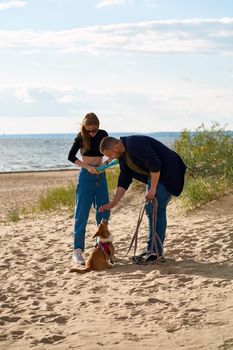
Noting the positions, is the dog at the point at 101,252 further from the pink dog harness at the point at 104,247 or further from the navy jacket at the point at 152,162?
the navy jacket at the point at 152,162

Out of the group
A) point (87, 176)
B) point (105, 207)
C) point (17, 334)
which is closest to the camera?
point (17, 334)

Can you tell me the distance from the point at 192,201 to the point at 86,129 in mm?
4082

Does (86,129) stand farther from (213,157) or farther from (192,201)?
(213,157)

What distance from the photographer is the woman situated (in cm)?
754

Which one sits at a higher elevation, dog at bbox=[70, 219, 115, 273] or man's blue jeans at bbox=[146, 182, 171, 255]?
man's blue jeans at bbox=[146, 182, 171, 255]

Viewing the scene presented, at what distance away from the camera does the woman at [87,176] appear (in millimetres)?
7535

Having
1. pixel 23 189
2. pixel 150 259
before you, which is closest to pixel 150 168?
pixel 150 259

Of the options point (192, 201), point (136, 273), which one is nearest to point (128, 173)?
point (136, 273)

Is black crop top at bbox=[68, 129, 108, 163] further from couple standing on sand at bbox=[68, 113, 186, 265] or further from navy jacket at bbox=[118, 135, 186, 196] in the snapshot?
navy jacket at bbox=[118, 135, 186, 196]

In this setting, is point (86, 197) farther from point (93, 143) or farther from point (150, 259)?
point (150, 259)

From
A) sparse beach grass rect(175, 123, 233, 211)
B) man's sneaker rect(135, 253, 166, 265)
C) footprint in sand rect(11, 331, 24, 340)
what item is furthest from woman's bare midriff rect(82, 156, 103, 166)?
sparse beach grass rect(175, 123, 233, 211)

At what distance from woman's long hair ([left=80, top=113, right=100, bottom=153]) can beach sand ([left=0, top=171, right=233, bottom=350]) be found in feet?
4.70

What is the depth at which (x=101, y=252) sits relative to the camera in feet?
24.3

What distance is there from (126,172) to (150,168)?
1.67ft
